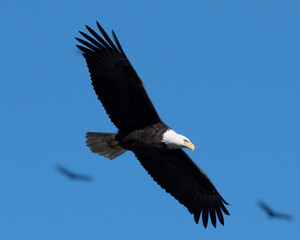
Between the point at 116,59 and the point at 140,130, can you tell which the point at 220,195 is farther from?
the point at 116,59

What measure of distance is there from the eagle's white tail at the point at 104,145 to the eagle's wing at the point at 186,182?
1.32 feet

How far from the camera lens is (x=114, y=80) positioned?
835 cm

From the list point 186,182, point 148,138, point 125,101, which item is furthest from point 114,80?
point 186,182

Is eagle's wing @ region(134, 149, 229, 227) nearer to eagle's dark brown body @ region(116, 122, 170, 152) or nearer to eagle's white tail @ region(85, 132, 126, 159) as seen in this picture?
eagle's white tail @ region(85, 132, 126, 159)

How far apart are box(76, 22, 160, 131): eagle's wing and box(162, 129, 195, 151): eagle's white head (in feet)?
0.99

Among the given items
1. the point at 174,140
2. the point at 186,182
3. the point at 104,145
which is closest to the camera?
the point at 174,140

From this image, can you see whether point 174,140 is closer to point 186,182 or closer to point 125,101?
point 125,101

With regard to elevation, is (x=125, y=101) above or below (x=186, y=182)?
above

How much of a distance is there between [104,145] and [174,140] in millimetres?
1393

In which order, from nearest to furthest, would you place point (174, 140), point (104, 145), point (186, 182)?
point (174, 140)
point (104, 145)
point (186, 182)

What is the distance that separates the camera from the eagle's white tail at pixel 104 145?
29.6 ft

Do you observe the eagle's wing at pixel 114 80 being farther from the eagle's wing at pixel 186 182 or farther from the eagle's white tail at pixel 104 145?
the eagle's wing at pixel 186 182

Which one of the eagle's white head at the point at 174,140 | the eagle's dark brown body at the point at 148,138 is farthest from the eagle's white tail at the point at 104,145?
the eagle's white head at the point at 174,140

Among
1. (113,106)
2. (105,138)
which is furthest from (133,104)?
(105,138)
